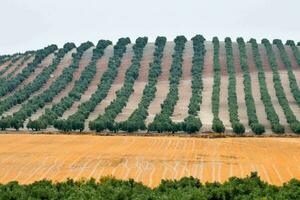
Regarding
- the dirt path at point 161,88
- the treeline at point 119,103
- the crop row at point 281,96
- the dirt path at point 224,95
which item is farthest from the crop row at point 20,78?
the crop row at point 281,96

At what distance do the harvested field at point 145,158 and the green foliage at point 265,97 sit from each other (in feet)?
70.2

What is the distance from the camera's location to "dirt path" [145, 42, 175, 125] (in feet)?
437

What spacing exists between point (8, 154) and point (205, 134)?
43.5 m

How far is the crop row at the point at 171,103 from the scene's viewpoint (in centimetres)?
11100

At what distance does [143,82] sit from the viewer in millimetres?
168250

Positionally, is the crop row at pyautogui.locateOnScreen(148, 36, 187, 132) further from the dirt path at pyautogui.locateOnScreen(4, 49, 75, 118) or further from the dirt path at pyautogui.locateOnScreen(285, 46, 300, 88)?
the dirt path at pyautogui.locateOnScreen(4, 49, 75, 118)

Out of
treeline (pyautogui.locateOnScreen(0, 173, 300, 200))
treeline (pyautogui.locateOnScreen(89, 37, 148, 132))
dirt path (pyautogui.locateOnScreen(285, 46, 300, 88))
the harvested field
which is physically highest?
dirt path (pyautogui.locateOnScreen(285, 46, 300, 88))

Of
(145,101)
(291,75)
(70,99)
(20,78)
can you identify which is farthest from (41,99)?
(291,75)

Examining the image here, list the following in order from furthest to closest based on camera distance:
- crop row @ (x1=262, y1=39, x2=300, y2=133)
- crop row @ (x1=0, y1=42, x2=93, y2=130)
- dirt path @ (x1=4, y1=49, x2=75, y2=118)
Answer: dirt path @ (x1=4, y1=49, x2=75, y2=118) → crop row @ (x1=0, y1=42, x2=93, y2=130) → crop row @ (x1=262, y1=39, x2=300, y2=133)

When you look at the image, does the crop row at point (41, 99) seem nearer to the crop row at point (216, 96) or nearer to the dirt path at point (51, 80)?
the dirt path at point (51, 80)

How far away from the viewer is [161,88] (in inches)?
6334

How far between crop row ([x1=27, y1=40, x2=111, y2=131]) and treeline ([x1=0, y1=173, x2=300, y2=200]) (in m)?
71.6

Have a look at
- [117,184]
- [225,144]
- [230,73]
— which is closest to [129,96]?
[230,73]

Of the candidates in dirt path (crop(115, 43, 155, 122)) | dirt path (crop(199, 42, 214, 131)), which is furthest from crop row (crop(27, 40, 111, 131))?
dirt path (crop(199, 42, 214, 131))
